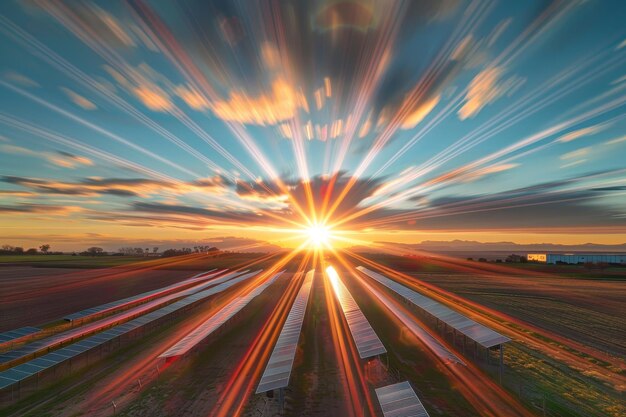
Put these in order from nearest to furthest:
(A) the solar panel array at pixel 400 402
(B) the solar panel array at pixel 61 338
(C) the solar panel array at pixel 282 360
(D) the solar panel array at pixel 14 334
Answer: (A) the solar panel array at pixel 400 402
(C) the solar panel array at pixel 282 360
(B) the solar panel array at pixel 61 338
(D) the solar panel array at pixel 14 334

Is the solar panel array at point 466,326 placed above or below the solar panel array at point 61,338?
above

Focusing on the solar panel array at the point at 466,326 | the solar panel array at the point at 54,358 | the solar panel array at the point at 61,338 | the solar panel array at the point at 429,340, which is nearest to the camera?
the solar panel array at the point at 54,358

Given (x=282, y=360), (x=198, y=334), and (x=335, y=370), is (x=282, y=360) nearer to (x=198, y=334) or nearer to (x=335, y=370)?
(x=335, y=370)

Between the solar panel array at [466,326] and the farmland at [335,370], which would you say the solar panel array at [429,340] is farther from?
the solar panel array at [466,326]

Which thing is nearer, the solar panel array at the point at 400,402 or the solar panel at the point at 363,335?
the solar panel array at the point at 400,402

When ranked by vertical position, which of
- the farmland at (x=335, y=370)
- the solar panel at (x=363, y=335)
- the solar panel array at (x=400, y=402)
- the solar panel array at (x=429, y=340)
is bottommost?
the farmland at (x=335, y=370)

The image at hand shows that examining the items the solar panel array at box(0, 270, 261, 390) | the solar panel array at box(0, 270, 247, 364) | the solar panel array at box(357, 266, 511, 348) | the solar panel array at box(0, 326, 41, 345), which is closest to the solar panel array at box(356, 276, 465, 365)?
the solar panel array at box(357, 266, 511, 348)

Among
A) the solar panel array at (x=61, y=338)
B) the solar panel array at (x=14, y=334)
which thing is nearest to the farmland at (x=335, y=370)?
the solar panel array at (x=14, y=334)

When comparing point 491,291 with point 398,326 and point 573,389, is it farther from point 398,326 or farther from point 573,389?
point 573,389

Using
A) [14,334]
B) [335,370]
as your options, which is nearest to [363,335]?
[335,370]

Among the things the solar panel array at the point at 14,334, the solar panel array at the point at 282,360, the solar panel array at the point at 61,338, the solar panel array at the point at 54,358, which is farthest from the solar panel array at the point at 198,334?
the solar panel array at the point at 14,334
